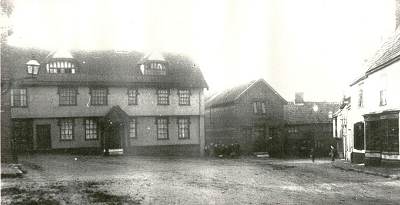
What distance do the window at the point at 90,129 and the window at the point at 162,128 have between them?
16.7 feet

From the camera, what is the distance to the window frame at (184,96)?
39.5 m

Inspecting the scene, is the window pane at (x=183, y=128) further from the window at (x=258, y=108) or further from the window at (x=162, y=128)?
the window at (x=258, y=108)

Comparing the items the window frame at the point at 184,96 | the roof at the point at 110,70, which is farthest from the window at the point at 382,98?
the window frame at the point at 184,96

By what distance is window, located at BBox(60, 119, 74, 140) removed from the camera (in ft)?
118

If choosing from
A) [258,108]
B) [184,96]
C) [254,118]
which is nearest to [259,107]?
[258,108]

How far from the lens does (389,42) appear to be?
30.6 meters

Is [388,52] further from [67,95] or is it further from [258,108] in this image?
[67,95]

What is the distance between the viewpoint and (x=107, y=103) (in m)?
37.2

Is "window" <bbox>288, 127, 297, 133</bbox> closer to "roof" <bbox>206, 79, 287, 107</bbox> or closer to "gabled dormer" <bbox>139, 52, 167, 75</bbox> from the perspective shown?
"roof" <bbox>206, 79, 287, 107</bbox>

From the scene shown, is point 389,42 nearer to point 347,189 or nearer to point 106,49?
point 347,189

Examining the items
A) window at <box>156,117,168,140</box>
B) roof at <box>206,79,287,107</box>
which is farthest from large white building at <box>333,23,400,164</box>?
window at <box>156,117,168,140</box>

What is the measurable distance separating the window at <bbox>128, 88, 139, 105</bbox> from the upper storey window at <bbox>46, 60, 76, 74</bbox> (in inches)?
182

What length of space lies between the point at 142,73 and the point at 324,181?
871 inches

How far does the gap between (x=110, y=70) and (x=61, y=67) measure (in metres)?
3.84
